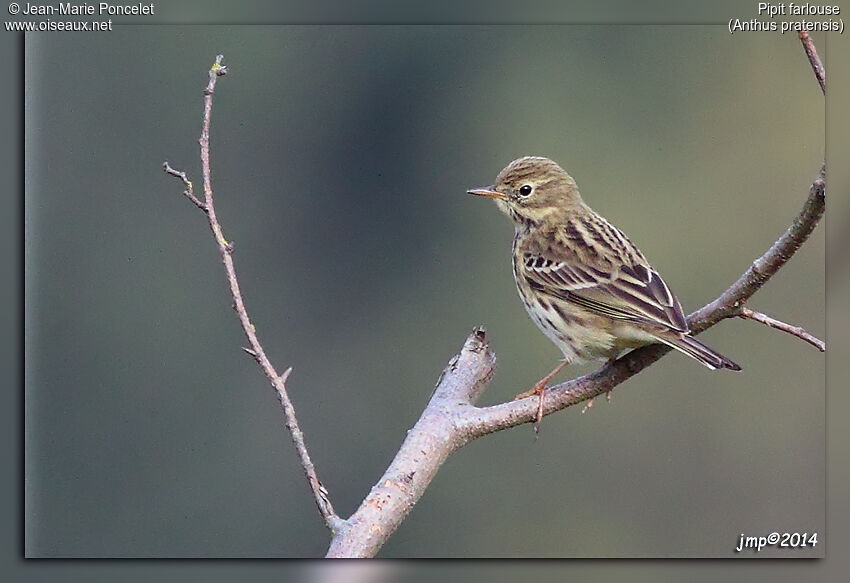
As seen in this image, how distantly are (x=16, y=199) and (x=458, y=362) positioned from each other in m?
2.28

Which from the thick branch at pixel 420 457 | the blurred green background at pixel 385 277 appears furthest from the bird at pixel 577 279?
the blurred green background at pixel 385 277

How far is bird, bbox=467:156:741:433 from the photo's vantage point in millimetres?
4891

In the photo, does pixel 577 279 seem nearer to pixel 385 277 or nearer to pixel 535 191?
pixel 535 191

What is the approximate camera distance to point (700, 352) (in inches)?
181

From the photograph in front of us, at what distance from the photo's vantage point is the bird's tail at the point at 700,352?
14.9 ft

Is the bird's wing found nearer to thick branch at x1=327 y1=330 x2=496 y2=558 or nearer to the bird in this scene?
the bird

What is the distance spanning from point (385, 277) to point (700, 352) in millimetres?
3719

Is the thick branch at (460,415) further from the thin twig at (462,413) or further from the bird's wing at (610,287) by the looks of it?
the bird's wing at (610,287)

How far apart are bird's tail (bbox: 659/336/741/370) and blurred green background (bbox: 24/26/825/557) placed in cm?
116

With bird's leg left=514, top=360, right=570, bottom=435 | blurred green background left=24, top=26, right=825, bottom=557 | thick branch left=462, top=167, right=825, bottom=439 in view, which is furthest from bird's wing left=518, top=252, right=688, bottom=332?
blurred green background left=24, top=26, right=825, bottom=557

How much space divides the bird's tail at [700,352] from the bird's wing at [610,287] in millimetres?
58

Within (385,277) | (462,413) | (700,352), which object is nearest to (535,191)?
(462,413)

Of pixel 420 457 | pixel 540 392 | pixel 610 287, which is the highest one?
pixel 610 287

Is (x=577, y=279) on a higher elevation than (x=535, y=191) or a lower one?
lower
